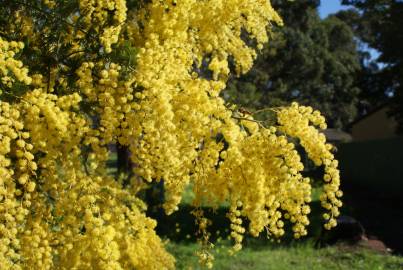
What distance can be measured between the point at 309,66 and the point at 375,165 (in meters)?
14.9

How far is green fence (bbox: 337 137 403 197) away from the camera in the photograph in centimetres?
1755

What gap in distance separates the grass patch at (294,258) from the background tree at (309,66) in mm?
13919

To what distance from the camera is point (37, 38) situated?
12.5ft

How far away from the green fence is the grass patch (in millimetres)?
8392

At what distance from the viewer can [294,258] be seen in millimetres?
9000

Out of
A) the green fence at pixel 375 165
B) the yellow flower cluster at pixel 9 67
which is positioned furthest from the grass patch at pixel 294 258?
the green fence at pixel 375 165

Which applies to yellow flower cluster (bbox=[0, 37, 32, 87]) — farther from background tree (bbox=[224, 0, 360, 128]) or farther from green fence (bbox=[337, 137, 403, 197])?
background tree (bbox=[224, 0, 360, 128])

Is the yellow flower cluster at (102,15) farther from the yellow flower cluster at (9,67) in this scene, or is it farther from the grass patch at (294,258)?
the grass patch at (294,258)

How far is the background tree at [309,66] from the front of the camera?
2880cm

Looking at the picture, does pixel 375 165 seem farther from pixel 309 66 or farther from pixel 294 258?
pixel 309 66

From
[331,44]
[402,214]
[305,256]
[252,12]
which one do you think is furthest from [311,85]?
[252,12]

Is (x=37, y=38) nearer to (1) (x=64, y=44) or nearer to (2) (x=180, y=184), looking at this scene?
(1) (x=64, y=44)

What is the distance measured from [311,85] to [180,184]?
32559mm

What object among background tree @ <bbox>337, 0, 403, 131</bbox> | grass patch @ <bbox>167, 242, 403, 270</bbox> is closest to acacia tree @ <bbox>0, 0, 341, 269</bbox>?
grass patch @ <bbox>167, 242, 403, 270</bbox>
